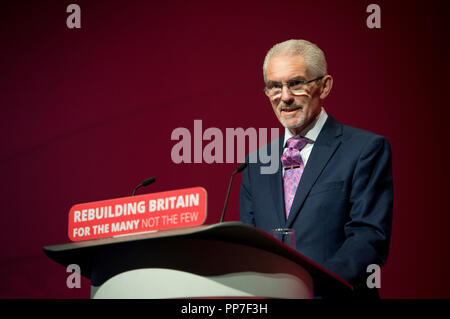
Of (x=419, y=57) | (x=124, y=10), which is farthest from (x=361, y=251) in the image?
(x=124, y=10)

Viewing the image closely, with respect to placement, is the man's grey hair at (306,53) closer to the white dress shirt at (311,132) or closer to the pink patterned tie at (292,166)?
the white dress shirt at (311,132)

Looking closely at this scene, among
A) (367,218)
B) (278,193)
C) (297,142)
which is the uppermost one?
(297,142)

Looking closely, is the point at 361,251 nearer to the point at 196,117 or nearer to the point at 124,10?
the point at 196,117

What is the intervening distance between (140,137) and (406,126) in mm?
1553

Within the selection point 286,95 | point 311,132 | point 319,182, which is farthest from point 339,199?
point 286,95

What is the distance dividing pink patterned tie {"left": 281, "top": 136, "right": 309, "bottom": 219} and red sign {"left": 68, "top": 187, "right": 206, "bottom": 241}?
864 mm

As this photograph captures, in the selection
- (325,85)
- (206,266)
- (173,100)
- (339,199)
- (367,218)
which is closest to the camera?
(206,266)

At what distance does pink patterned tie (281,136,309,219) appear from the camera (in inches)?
82.1

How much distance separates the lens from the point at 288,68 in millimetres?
2172

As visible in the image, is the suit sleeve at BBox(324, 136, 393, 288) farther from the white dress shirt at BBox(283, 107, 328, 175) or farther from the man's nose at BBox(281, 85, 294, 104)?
the man's nose at BBox(281, 85, 294, 104)

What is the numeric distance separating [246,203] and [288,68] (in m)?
0.60

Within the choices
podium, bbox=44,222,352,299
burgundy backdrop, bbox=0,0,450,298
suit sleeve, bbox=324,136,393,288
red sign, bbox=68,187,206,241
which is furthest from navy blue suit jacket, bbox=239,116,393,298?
burgundy backdrop, bbox=0,0,450,298

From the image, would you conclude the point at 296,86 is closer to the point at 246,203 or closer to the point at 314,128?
the point at 314,128
